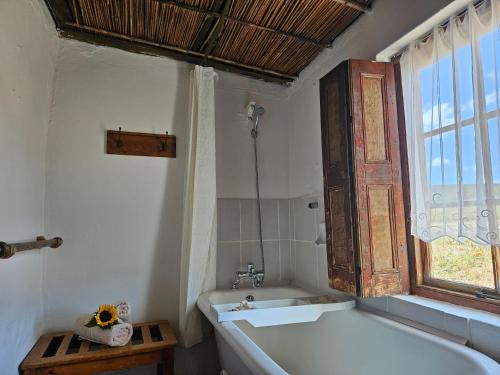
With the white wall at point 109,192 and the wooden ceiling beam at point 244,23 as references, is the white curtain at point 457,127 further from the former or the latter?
the white wall at point 109,192

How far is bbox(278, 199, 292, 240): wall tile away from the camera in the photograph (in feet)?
8.41

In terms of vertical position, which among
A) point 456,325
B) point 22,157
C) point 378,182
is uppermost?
point 22,157

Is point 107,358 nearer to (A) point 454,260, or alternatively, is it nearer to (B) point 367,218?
(B) point 367,218

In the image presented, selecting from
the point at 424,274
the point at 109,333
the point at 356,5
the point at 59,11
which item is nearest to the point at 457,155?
the point at 424,274

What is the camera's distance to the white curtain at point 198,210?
2045 mm

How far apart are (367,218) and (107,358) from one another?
4.84ft

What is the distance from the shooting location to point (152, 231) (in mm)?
2170

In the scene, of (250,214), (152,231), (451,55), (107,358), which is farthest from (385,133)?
(107,358)

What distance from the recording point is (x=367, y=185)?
4.99ft

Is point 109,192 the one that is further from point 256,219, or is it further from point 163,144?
point 256,219

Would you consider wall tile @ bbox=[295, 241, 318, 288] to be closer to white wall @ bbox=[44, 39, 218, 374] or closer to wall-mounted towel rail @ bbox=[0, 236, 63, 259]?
white wall @ bbox=[44, 39, 218, 374]

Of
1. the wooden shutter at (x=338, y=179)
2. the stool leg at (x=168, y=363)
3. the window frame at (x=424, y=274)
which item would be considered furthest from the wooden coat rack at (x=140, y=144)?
the window frame at (x=424, y=274)

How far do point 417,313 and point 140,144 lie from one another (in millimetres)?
1877

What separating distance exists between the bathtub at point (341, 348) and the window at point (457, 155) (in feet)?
0.82
